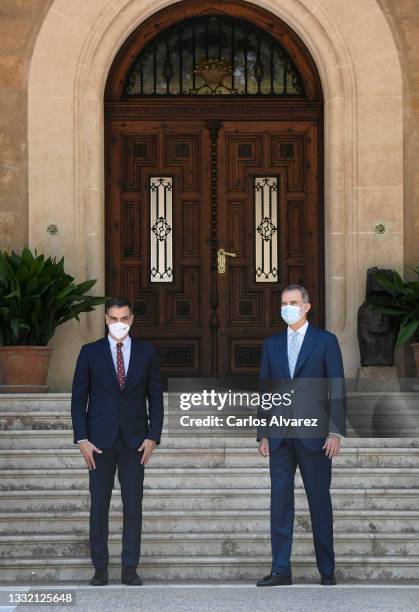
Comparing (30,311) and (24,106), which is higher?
(24,106)

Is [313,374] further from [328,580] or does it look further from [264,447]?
[328,580]

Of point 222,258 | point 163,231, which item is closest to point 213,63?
point 163,231

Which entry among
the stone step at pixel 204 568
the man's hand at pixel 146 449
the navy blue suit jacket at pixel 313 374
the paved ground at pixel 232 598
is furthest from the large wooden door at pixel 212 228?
the paved ground at pixel 232 598

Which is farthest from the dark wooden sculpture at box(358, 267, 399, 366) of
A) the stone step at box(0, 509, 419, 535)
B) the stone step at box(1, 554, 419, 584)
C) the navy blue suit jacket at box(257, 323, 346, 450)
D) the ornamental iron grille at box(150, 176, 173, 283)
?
the navy blue suit jacket at box(257, 323, 346, 450)

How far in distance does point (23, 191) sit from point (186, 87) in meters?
2.08

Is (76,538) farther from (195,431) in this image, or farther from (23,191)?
(23,191)

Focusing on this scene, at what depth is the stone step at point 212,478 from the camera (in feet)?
31.2

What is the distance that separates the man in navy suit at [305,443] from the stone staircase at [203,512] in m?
0.69

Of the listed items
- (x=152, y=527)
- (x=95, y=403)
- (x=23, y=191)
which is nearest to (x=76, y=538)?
(x=152, y=527)

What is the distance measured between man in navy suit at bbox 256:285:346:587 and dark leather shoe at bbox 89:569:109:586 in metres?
0.89

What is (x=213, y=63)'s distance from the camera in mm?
13953

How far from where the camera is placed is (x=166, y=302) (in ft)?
45.4

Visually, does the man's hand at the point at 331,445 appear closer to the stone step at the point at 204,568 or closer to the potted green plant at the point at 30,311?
the stone step at the point at 204,568

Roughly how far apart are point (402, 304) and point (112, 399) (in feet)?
17.6
